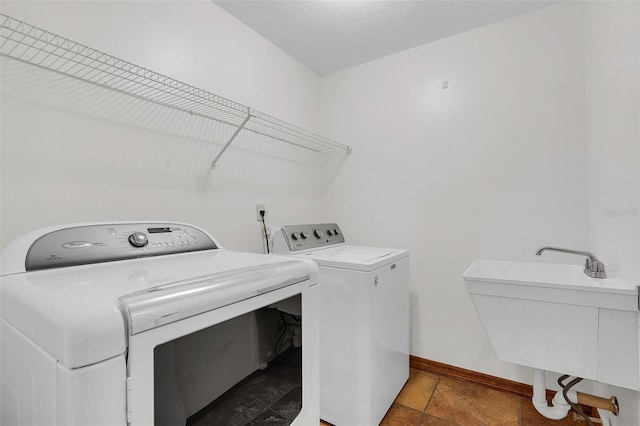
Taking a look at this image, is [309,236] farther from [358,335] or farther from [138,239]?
[138,239]

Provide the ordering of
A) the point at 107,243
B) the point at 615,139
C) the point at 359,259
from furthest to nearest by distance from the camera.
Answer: the point at 359,259 → the point at 615,139 → the point at 107,243

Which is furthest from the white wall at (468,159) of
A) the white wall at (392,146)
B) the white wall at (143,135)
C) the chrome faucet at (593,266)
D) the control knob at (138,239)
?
the control knob at (138,239)

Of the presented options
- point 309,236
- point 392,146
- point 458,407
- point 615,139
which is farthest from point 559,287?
point 392,146

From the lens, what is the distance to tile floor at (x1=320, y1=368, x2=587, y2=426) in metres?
1.64

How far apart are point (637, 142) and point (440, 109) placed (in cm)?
125

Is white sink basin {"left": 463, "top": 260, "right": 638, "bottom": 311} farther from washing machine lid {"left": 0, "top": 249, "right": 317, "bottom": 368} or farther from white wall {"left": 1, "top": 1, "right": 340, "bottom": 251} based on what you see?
white wall {"left": 1, "top": 1, "right": 340, "bottom": 251}

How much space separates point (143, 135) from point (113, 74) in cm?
29

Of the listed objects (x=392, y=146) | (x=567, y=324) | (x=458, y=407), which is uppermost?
(x=392, y=146)

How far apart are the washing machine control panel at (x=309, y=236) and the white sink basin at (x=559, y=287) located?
3.16 feet

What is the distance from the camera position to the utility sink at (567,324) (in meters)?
1.06

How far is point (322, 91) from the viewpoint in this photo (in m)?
2.74

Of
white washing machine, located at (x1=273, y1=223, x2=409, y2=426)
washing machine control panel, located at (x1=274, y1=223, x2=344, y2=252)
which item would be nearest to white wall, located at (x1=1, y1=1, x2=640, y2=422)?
washing machine control panel, located at (x1=274, y1=223, x2=344, y2=252)

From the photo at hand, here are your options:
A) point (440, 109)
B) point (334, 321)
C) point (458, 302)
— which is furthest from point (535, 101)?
point (334, 321)

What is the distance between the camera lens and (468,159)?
205 centimetres
